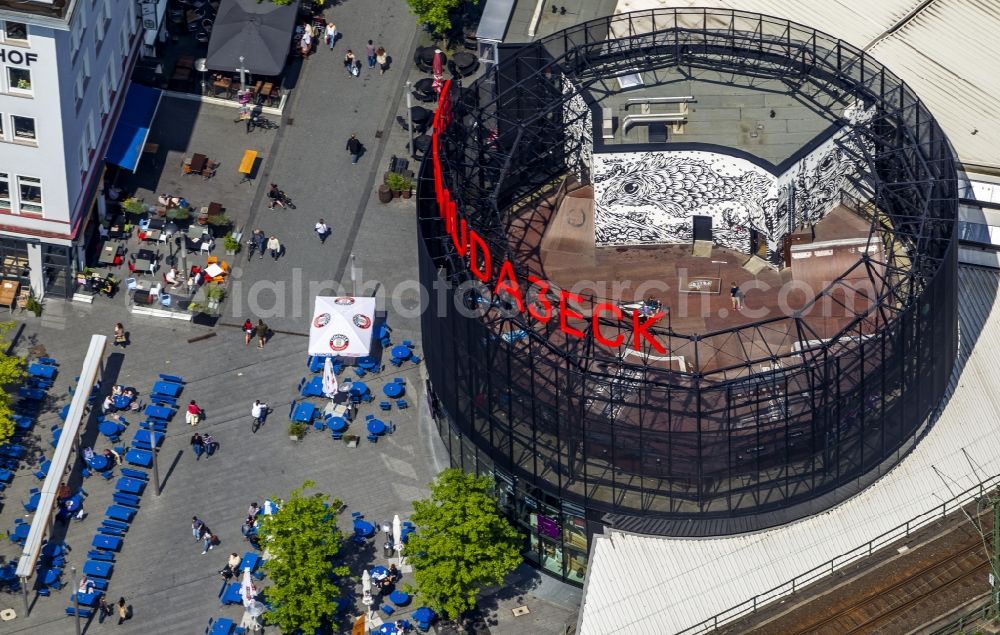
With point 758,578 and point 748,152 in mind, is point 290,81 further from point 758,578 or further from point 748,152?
point 758,578

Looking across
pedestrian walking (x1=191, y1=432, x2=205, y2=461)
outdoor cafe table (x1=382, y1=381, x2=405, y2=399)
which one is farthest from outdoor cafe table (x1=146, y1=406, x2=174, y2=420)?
outdoor cafe table (x1=382, y1=381, x2=405, y2=399)

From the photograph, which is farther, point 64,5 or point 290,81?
point 290,81

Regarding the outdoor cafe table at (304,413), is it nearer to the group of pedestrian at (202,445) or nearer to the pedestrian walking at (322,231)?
the group of pedestrian at (202,445)

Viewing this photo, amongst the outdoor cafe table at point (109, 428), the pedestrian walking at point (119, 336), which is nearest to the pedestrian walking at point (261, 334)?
the pedestrian walking at point (119, 336)

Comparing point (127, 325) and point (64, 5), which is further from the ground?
point (64, 5)

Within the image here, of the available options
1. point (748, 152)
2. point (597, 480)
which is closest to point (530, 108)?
point (748, 152)
